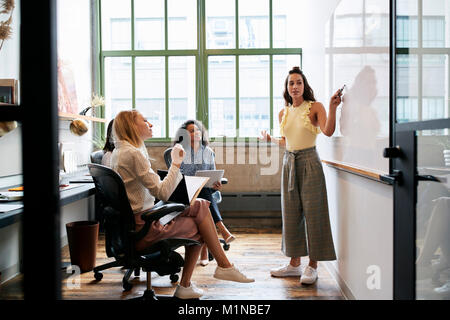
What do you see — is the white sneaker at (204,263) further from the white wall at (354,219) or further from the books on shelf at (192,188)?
the white wall at (354,219)

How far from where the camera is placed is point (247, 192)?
450cm

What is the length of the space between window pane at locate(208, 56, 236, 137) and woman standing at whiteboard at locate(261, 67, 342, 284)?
1.95 meters

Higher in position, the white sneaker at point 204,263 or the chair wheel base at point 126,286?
the chair wheel base at point 126,286

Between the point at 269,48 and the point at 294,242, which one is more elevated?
the point at 269,48

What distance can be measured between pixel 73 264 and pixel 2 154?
1.00 metres

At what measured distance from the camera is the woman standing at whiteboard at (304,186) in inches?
99.1

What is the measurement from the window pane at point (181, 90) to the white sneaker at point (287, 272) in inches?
99.7

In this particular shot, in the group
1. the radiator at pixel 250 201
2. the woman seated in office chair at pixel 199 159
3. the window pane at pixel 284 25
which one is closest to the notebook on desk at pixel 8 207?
the woman seated in office chair at pixel 199 159

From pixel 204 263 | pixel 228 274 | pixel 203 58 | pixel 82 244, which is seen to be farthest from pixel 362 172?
pixel 203 58

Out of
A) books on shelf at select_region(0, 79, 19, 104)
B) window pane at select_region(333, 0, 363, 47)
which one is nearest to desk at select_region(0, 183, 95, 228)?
books on shelf at select_region(0, 79, 19, 104)

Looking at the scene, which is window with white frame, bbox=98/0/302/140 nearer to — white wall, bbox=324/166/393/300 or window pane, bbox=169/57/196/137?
window pane, bbox=169/57/196/137
